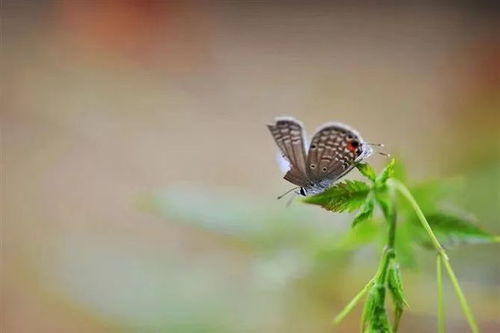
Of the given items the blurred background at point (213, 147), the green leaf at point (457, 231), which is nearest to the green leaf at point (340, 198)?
the green leaf at point (457, 231)

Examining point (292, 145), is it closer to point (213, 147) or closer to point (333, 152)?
point (333, 152)

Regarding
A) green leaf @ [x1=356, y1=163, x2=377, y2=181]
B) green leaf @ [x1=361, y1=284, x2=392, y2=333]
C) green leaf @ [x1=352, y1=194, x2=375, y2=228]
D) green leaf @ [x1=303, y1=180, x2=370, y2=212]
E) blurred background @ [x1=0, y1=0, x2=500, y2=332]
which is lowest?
green leaf @ [x1=361, y1=284, x2=392, y2=333]

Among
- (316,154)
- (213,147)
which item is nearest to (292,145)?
(316,154)

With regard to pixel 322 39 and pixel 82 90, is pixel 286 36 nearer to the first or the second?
pixel 322 39

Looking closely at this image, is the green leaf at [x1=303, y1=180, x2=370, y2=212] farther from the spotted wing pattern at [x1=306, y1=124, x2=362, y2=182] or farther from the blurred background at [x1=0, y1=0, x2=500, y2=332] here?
the blurred background at [x1=0, y1=0, x2=500, y2=332]

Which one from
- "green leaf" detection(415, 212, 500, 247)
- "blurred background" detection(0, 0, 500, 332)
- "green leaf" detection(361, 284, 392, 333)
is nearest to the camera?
"green leaf" detection(361, 284, 392, 333)

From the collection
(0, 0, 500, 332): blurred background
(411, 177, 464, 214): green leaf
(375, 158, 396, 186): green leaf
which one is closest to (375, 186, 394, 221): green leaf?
(375, 158, 396, 186): green leaf
